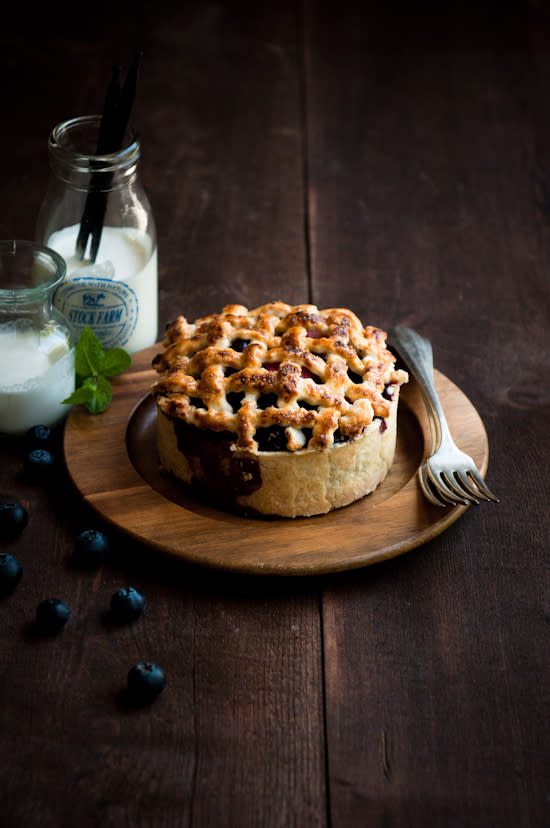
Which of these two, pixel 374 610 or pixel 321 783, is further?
pixel 374 610

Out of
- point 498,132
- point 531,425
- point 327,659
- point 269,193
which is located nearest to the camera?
point 327,659

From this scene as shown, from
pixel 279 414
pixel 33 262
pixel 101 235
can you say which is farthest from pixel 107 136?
pixel 279 414

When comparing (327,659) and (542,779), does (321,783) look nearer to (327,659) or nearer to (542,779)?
(327,659)

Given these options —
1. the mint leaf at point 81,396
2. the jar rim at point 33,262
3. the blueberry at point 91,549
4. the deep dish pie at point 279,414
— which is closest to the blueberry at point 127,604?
the blueberry at point 91,549

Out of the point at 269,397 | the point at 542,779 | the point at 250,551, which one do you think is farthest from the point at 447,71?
the point at 542,779

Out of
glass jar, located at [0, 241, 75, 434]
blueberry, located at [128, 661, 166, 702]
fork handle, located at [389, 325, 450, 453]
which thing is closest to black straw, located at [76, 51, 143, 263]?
glass jar, located at [0, 241, 75, 434]

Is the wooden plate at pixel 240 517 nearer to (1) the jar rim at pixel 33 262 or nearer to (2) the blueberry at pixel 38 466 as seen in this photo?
(2) the blueberry at pixel 38 466
